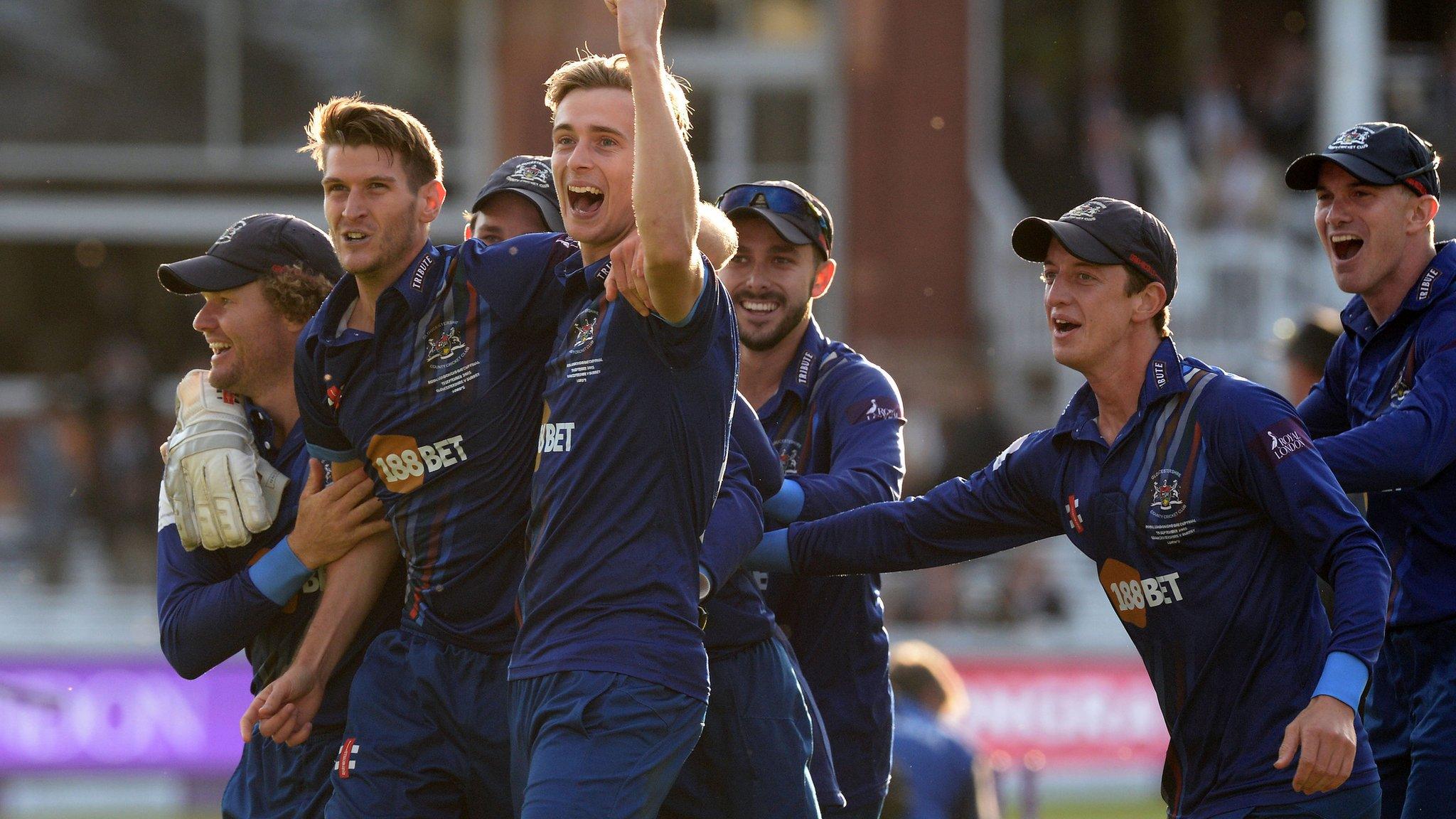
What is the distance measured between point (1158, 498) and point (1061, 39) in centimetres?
1474

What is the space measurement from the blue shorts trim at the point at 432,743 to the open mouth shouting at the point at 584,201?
1.09 metres

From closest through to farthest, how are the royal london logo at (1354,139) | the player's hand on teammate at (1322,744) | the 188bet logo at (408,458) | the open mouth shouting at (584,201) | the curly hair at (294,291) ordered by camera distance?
the player's hand on teammate at (1322,744), the open mouth shouting at (584,201), the 188bet logo at (408,458), the curly hair at (294,291), the royal london logo at (1354,139)

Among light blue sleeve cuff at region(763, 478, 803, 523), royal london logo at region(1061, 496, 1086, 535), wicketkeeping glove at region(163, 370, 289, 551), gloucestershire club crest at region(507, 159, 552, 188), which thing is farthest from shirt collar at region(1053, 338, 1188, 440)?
wicketkeeping glove at region(163, 370, 289, 551)

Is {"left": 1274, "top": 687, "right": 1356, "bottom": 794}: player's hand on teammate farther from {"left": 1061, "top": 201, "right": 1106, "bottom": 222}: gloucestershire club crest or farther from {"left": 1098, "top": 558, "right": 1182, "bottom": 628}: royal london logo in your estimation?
{"left": 1061, "top": 201, "right": 1106, "bottom": 222}: gloucestershire club crest

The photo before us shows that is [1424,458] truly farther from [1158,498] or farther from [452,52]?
[452,52]

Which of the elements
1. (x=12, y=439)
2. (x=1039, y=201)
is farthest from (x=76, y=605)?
(x=1039, y=201)

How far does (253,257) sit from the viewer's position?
484cm

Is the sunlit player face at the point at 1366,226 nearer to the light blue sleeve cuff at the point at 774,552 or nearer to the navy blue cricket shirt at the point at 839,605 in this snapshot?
the navy blue cricket shirt at the point at 839,605

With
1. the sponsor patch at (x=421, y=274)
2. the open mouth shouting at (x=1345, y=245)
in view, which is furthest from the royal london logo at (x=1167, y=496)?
the sponsor patch at (x=421, y=274)

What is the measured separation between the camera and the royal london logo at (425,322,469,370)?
4328 millimetres

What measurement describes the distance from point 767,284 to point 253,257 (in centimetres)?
151

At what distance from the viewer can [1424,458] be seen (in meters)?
4.53

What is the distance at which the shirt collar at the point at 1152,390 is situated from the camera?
430cm

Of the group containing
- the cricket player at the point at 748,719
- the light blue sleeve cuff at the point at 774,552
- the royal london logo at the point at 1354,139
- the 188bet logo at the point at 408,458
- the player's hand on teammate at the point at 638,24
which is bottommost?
the cricket player at the point at 748,719
